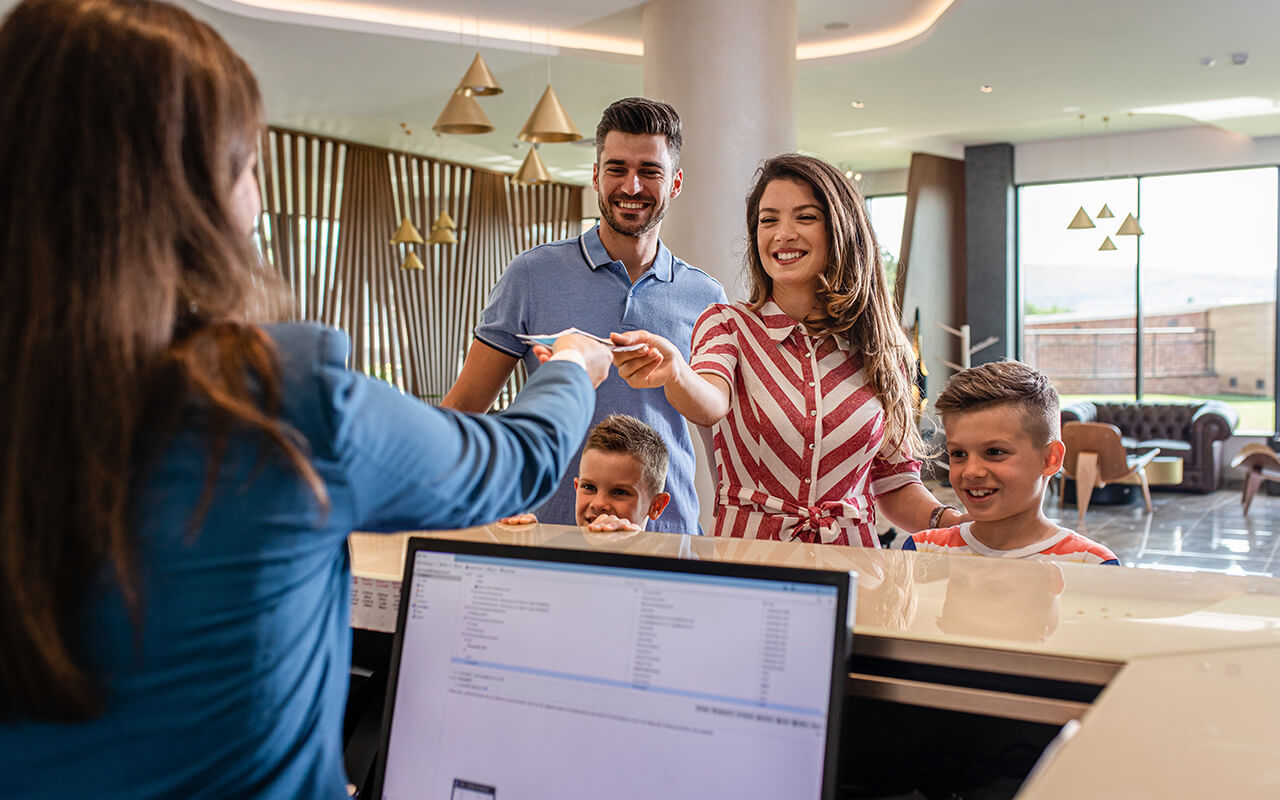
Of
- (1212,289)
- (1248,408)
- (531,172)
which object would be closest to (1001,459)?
(531,172)

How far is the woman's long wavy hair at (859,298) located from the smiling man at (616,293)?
45cm

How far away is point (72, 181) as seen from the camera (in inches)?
26.5

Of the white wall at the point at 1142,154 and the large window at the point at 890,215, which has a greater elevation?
the white wall at the point at 1142,154

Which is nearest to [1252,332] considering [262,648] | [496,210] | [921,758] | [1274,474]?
[1274,474]

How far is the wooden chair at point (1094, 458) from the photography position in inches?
368

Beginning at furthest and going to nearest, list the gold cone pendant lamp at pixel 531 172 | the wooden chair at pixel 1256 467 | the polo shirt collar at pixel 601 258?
the wooden chair at pixel 1256 467
the gold cone pendant lamp at pixel 531 172
the polo shirt collar at pixel 601 258

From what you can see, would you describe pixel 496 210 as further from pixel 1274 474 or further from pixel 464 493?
pixel 464 493

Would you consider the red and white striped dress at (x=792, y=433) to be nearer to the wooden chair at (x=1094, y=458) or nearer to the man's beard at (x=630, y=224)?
the man's beard at (x=630, y=224)

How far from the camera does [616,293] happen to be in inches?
95.5

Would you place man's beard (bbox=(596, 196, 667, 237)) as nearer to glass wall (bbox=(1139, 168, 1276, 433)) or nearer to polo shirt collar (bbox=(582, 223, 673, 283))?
polo shirt collar (bbox=(582, 223, 673, 283))

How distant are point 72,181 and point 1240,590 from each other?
118cm

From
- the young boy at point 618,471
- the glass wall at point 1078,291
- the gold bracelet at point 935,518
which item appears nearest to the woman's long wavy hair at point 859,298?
the gold bracelet at point 935,518

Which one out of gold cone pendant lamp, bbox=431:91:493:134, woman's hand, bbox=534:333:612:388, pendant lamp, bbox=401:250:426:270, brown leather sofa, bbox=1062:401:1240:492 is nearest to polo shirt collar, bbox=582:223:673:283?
woman's hand, bbox=534:333:612:388

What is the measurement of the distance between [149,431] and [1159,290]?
13.1 metres
